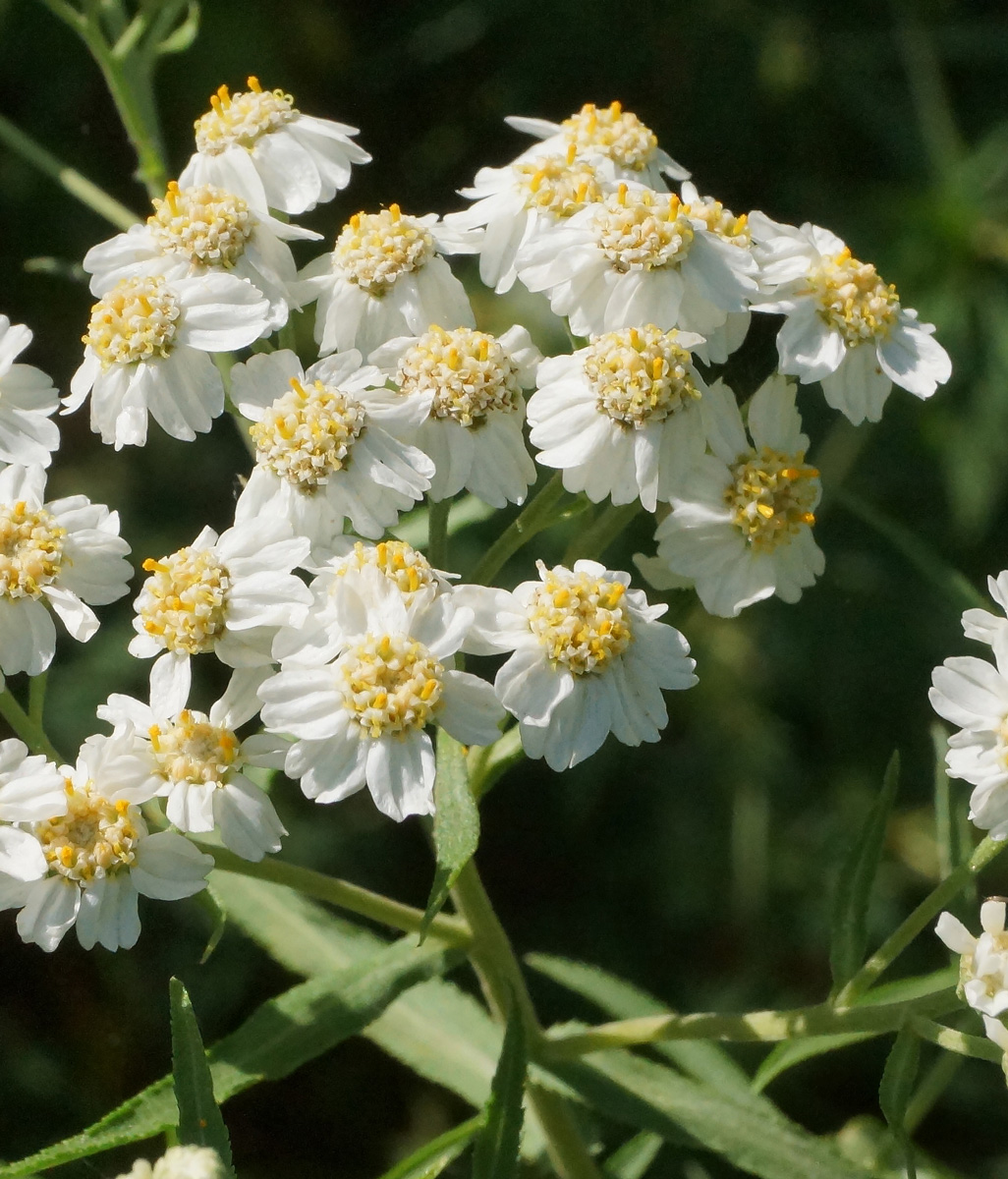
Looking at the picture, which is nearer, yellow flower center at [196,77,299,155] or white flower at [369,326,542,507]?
white flower at [369,326,542,507]

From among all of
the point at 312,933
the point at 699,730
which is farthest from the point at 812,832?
the point at 312,933

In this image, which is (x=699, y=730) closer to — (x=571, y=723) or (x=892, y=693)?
(x=892, y=693)

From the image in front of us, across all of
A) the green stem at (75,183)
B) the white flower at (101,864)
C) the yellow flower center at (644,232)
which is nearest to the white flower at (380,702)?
the white flower at (101,864)

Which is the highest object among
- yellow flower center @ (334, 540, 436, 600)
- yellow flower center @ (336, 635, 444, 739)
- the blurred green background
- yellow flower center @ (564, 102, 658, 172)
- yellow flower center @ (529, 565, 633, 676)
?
yellow flower center @ (564, 102, 658, 172)

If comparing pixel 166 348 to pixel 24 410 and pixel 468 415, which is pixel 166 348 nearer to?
pixel 24 410

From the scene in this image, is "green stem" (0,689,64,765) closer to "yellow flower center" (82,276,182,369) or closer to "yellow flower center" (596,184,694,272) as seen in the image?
"yellow flower center" (82,276,182,369)

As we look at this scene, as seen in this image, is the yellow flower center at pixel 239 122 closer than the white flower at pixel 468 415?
No

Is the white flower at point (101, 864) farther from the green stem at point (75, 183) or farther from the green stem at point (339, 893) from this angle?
the green stem at point (75, 183)

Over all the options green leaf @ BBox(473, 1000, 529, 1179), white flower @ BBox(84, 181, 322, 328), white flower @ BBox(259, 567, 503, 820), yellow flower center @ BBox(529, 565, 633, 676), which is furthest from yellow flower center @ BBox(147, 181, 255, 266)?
green leaf @ BBox(473, 1000, 529, 1179)
